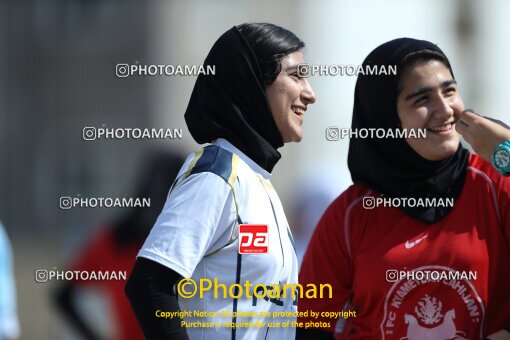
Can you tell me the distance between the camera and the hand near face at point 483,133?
51.4 inches

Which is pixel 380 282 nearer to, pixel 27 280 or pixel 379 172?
pixel 379 172

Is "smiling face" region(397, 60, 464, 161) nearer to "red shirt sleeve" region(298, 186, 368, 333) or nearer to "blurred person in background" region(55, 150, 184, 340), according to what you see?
"red shirt sleeve" region(298, 186, 368, 333)

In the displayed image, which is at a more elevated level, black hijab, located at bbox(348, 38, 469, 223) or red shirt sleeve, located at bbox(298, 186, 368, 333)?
black hijab, located at bbox(348, 38, 469, 223)

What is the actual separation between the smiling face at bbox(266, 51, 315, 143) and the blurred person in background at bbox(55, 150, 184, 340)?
1.23 ft

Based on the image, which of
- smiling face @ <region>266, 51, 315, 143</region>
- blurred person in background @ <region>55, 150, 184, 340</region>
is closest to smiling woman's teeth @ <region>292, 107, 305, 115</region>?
smiling face @ <region>266, 51, 315, 143</region>

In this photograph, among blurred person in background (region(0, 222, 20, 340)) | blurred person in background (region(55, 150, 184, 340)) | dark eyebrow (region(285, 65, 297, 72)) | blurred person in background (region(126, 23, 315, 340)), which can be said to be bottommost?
blurred person in background (region(0, 222, 20, 340))

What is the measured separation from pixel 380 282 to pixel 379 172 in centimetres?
18

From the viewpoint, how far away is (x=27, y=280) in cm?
233

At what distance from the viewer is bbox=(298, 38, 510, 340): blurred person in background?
4.33 ft

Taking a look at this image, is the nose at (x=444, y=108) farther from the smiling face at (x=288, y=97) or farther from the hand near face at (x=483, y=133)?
the smiling face at (x=288, y=97)

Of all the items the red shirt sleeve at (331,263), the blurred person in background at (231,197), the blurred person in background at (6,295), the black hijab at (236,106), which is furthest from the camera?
the blurred person in background at (6,295)

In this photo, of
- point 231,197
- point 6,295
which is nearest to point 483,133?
point 231,197

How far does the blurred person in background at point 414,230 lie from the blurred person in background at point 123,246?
0.39 meters

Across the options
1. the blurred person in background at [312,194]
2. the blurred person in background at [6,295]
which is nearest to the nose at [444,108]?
the blurred person in background at [312,194]
